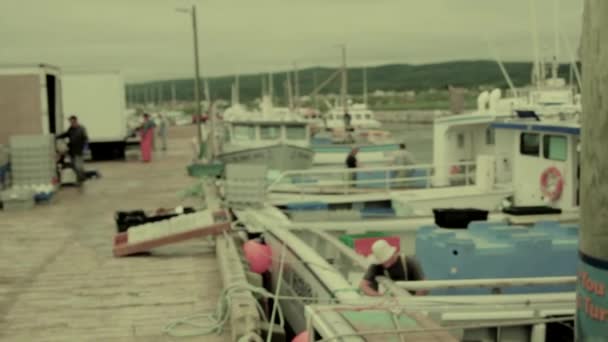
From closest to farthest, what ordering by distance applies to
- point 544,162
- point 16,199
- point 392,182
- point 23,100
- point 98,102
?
point 544,162 < point 16,199 < point 23,100 < point 392,182 < point 98,102

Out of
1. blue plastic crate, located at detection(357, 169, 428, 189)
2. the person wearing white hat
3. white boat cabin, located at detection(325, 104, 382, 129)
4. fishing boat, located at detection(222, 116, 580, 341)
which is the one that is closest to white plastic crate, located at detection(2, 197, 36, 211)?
fishing boat, located at detection(222, 116, 580, 341)

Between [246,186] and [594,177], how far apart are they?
11510 millimetres

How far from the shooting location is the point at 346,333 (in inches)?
205

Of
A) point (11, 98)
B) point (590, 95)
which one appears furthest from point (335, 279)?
point (11, 98)

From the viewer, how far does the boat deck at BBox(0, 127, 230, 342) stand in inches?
321

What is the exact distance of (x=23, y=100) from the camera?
795 inches

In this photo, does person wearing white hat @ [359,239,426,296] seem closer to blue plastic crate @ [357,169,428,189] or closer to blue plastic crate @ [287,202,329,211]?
blue plastic crate @ [287,202,329,211]

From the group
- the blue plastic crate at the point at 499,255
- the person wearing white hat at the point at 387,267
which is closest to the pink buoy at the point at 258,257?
the blue plastic crate at the point at 499,255

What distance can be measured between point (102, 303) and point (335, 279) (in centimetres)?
249

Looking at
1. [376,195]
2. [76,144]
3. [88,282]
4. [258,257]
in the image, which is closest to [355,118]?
[76,144]

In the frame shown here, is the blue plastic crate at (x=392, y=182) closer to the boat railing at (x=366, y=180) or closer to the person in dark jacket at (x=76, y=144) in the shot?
the boat railing at (x=366, y=180)

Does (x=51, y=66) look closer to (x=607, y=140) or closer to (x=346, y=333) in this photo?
(x=346, y=333)

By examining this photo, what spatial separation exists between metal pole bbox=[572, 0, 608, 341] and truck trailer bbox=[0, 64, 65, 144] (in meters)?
18.2

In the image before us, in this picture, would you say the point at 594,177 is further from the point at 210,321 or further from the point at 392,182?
the point at 392,182
